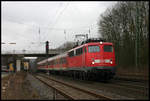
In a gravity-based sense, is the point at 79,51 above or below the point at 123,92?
above

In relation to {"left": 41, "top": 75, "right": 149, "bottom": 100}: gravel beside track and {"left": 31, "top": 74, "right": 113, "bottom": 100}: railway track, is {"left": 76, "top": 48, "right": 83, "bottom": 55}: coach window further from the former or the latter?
{"left": 41, "top": 75, "right": 149, "bottom": 100}: gravel beside track

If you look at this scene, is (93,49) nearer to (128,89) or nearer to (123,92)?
(128,89)

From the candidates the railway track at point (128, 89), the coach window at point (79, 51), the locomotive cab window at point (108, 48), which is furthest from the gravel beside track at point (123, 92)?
the coach window at point (79, 51)

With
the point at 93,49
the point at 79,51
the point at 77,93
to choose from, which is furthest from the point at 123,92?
the point at 79,51

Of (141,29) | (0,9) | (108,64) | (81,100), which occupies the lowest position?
(81,100)

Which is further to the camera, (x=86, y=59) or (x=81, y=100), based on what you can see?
(x=86, y=59)

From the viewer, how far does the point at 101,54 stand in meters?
17.1

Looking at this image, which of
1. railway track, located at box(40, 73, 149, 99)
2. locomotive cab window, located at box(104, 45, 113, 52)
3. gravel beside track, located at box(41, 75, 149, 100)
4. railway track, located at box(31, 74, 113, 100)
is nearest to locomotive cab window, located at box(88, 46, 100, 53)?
locomotive cab window, located at box(104, 45, 113, 52)

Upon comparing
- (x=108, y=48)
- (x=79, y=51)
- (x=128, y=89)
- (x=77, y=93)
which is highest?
(x=108, y=48)

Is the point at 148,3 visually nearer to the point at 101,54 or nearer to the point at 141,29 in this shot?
the point at 141,29

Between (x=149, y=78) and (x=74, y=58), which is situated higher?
(x=74, y=58)

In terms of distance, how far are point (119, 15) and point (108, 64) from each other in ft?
24.3

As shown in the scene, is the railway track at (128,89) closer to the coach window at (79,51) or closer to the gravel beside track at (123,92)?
the gravel beside track at (123,92)

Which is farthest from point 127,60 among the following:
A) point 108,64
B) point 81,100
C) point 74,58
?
point 81,100
